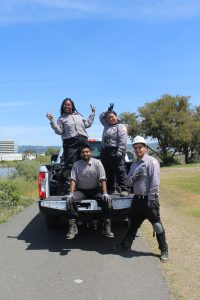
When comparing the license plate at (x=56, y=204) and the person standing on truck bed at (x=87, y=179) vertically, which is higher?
the person standing on truck bed at (x=87, y=179)

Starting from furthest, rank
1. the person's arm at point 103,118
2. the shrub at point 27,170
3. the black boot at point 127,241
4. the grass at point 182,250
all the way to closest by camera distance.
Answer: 1. the shrub at point 27,170
2. the person's arm at point 103,118
3. the black boot at point 127,241
4. the grass at point 182,250

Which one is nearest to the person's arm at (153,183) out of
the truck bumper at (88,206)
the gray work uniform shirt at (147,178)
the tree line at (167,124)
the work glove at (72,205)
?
the gray work uniform shirt at (147,178)

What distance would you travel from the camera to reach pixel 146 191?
22.6 feet

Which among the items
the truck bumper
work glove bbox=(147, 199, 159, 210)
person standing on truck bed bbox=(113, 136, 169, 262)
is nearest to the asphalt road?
person standing on truck bed bbox=(113, 136, 169, 262)

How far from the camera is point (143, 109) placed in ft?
170

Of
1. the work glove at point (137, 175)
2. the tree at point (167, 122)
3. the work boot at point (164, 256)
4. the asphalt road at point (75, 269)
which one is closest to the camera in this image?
the asphalt road at point (75, 269)

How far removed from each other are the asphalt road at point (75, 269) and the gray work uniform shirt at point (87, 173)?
105cm

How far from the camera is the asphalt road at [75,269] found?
17.2ft

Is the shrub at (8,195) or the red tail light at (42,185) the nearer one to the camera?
the red tail light at (42,185)

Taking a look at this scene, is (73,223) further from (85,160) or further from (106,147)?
(106,147)

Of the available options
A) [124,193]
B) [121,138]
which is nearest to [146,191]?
[124,193]

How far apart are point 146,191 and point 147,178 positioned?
198 mm

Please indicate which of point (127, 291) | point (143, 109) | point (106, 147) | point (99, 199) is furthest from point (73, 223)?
point (143, 109)

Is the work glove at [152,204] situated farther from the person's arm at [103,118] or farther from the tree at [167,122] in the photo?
the tree at [167,122]
